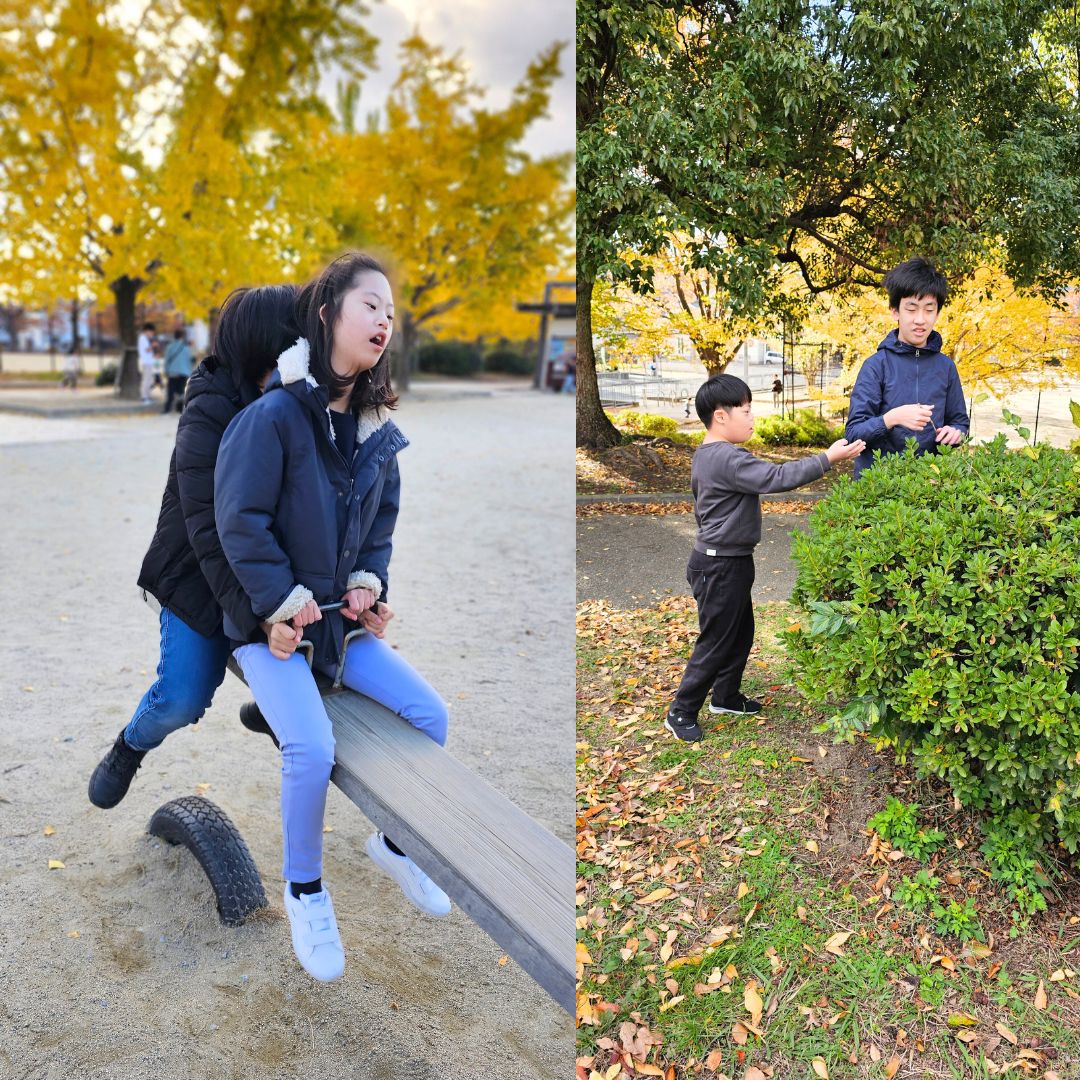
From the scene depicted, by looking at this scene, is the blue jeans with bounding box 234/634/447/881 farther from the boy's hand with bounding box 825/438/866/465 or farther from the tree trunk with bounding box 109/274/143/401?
the tree trunk with bounding box 109/274/143/401

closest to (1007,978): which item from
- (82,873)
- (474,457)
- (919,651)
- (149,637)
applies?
(919,651)

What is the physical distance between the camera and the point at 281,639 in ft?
6.13

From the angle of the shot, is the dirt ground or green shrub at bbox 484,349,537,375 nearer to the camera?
the dirt ground

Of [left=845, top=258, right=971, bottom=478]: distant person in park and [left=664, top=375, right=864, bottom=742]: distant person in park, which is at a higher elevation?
[left=845, top=258, right=971, bottom=478]: distant person in park

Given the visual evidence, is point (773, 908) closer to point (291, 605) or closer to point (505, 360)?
point (291, 605)

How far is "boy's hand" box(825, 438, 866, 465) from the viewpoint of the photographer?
2057 millimetres

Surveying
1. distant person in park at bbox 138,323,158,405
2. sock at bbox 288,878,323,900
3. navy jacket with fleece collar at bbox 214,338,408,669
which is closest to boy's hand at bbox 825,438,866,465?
navy jacket with fleece collar at bbox 214,338,408,669

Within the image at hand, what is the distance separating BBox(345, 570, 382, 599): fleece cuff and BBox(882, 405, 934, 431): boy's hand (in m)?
1.12

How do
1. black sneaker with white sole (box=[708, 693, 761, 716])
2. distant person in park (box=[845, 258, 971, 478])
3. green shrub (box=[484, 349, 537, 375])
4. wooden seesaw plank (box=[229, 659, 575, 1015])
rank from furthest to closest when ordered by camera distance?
green shrub (box=[484, 349, 537, 375])
black sneaker with white sole (box=[708, 693, 761, 716])
distant person in park (box=[845, 258, 971, 478])
wooden seesaw plank (box=[229, 659, 575, 1015])

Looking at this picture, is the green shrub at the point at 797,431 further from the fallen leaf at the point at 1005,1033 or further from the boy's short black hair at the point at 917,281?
the fallen leaf at the point at 1005,1033

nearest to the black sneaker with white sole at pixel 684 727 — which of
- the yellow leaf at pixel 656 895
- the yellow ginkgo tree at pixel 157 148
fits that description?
the yellow leaf at pixel 656 895

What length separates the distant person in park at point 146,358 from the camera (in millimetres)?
14297

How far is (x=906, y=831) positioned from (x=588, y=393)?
114 centimetres

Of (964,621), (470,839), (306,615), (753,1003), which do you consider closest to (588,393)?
(306,615)
